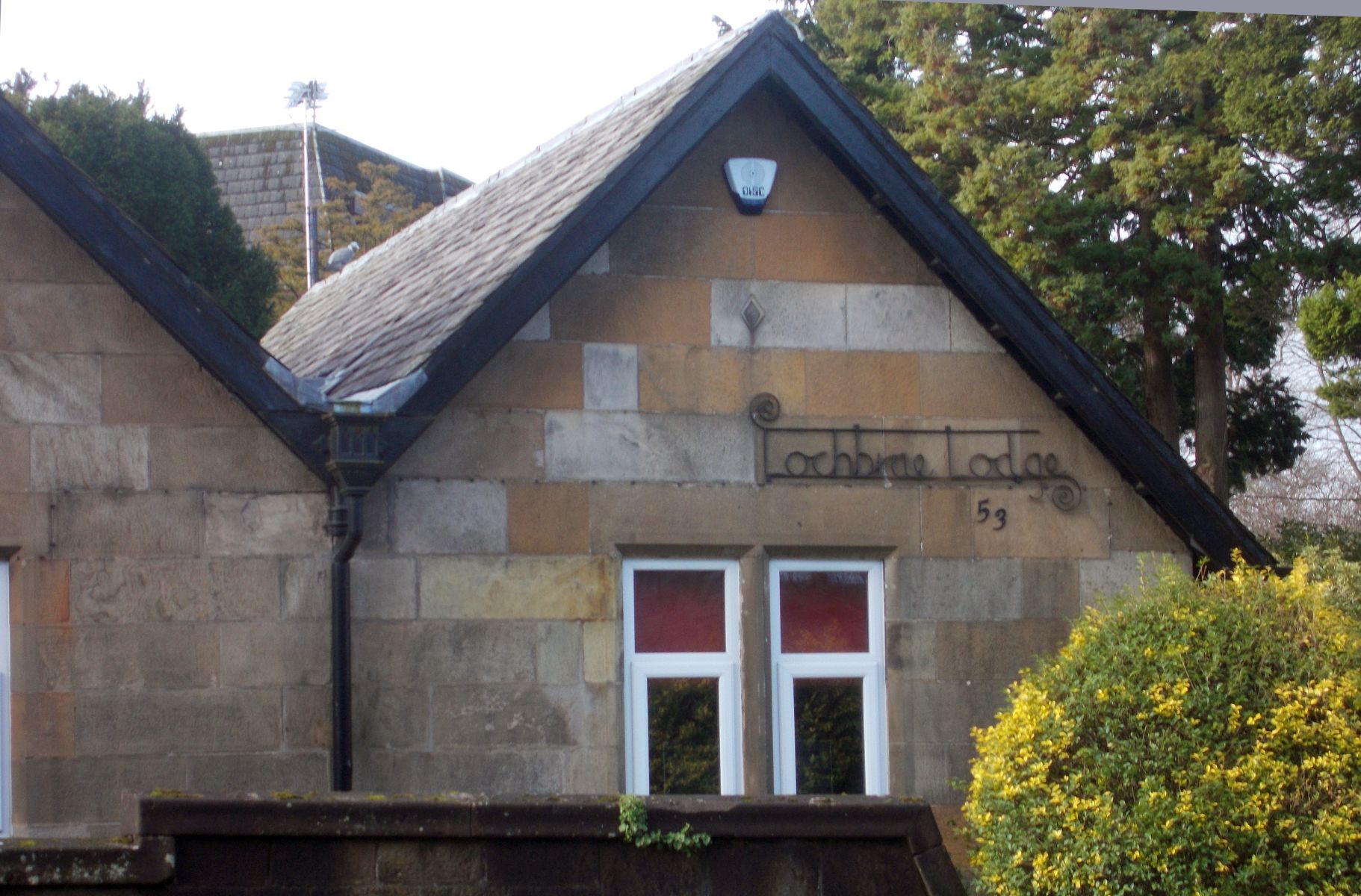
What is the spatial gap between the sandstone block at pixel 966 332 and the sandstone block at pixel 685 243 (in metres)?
0.88

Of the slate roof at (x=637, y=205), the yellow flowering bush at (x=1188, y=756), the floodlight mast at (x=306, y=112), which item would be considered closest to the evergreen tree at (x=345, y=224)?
the floodlight mast at (x=306, y=112)

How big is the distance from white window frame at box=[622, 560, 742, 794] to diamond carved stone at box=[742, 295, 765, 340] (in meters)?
1.23

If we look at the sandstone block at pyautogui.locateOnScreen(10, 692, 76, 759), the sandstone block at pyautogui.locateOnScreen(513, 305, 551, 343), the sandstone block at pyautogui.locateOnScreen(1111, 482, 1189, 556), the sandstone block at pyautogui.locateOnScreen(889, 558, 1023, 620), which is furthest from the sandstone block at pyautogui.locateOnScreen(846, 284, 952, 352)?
the sandstone block at pyautogui.locateOnScreen(10, 692, 76, 759)

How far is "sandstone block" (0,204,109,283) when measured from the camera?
793 cm

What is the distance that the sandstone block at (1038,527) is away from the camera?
9133mm

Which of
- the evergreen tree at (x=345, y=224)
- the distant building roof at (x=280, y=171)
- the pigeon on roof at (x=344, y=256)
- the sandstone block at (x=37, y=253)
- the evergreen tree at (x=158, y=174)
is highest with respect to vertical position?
the distant building roof at (x=280, y=171)

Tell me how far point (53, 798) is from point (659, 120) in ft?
14.1

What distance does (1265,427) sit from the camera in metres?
22.2

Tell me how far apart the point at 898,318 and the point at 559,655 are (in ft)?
8.44

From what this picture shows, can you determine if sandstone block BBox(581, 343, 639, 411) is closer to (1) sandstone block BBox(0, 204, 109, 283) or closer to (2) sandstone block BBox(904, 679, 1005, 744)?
(2) sandstone block BBox(904, 679, 1005, 744)

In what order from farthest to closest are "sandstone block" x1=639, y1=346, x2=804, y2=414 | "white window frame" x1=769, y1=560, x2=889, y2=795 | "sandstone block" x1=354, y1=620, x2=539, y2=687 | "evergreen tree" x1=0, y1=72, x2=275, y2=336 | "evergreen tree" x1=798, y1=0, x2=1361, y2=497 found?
"evergreen tree" x1=798, y1=0, x2=1361, y2=497
"evergreen tree" x1=0, y1=72, x2=275, y2=336
"white window frame" x1=769, y1=560, x2=889, y2=795
"sandstone block" x1=639, y1=346, x2=804, y2=414
"sandstone block" x1=354, y1=620, x2=539, y2=687

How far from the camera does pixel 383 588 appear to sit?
827 cm

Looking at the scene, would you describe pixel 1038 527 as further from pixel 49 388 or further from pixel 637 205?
pixel 49 388

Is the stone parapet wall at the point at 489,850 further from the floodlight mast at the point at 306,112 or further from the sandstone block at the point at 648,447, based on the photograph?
the floodlight mast at the point at 306,112
